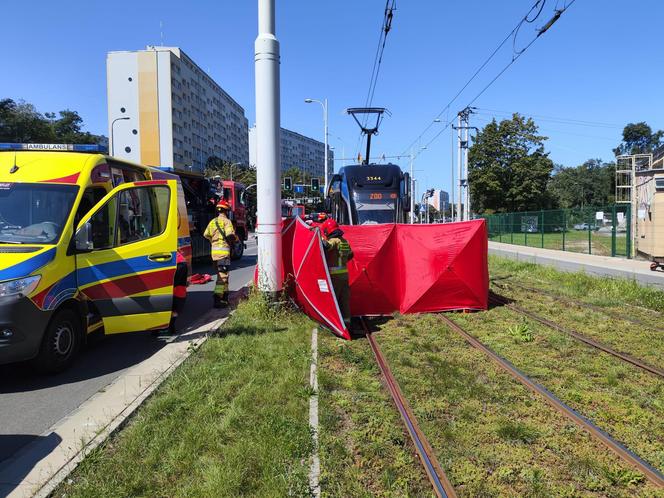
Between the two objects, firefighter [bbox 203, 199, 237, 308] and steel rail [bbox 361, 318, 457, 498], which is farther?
firefighter [bbox 203, 199, 237, 308]

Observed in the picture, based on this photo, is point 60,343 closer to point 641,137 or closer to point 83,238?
point 83,238

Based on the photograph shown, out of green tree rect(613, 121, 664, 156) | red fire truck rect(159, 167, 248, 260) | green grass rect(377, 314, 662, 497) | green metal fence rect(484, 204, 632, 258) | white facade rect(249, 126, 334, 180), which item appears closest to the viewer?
green grass rect(377, 314, 662, 497)

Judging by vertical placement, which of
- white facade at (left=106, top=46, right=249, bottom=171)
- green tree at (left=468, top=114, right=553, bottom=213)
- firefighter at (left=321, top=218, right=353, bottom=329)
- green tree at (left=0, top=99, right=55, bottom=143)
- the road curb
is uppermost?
white facade at (left=106, top=46, right=249, bottom=171)

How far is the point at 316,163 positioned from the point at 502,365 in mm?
181954

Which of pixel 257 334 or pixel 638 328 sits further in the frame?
pixel 638 328

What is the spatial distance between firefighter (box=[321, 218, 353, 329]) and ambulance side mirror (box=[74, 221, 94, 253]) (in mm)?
3199

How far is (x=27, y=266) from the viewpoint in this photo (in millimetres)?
5148

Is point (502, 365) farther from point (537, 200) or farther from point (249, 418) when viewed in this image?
point (537, 200)

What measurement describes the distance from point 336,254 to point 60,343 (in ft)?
12.6

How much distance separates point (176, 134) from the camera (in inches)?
3652

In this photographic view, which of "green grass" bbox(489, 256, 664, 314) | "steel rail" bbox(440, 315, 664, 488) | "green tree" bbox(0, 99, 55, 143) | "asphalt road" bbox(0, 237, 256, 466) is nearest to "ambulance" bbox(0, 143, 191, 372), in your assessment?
"asphalt road" bbox(0, 237, 256, 466)

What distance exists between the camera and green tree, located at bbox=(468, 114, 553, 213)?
176 feet

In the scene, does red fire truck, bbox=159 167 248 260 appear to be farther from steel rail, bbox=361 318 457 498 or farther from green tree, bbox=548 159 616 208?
green tree, bbox=548 159 616 208

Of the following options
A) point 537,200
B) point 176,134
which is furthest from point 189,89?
point 537,200
